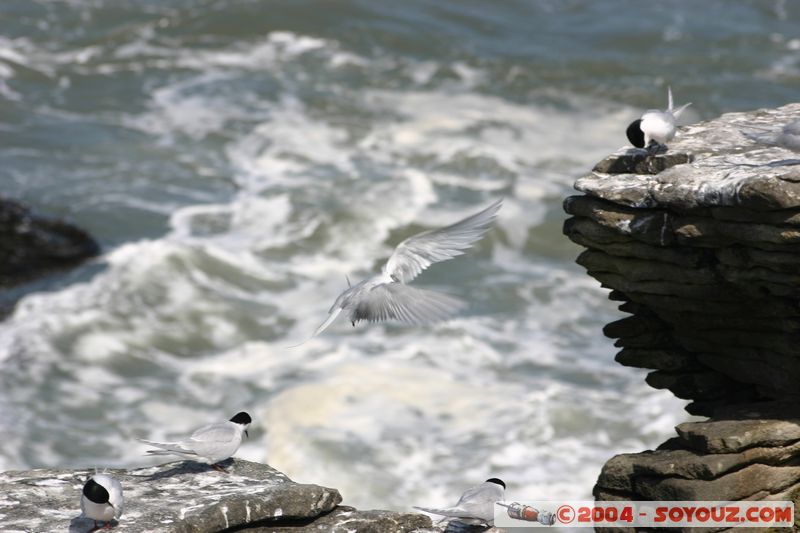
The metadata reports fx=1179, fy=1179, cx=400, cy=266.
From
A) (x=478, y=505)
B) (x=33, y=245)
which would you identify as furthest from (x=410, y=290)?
(x=33, y=245)

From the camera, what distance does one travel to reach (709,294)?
6.30 metres

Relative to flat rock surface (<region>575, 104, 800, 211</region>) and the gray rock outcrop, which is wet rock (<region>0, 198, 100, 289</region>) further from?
flat rock surface (<region>575, 104, 800, 211</region>)

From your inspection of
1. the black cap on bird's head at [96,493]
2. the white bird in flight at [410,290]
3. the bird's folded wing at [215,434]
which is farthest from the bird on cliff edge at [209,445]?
the black cap on bird's head at [96,493]

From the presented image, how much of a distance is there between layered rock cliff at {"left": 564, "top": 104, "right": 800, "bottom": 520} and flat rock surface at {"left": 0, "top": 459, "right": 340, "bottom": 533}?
73.2 inches

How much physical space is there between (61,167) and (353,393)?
789cm

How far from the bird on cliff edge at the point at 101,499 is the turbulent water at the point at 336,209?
5.67 m

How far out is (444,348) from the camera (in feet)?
44.5

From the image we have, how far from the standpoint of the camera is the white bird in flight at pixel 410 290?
622 cm

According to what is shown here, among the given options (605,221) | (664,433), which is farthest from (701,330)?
(664,433)

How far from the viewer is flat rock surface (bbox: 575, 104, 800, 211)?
221 inches

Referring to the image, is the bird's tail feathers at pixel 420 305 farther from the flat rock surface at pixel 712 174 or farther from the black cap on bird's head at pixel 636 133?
the black cap on bird's head at pixel 636 133

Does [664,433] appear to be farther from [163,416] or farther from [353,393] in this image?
[163,416]

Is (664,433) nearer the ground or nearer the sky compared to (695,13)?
nearer the ground

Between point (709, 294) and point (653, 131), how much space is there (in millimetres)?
946
